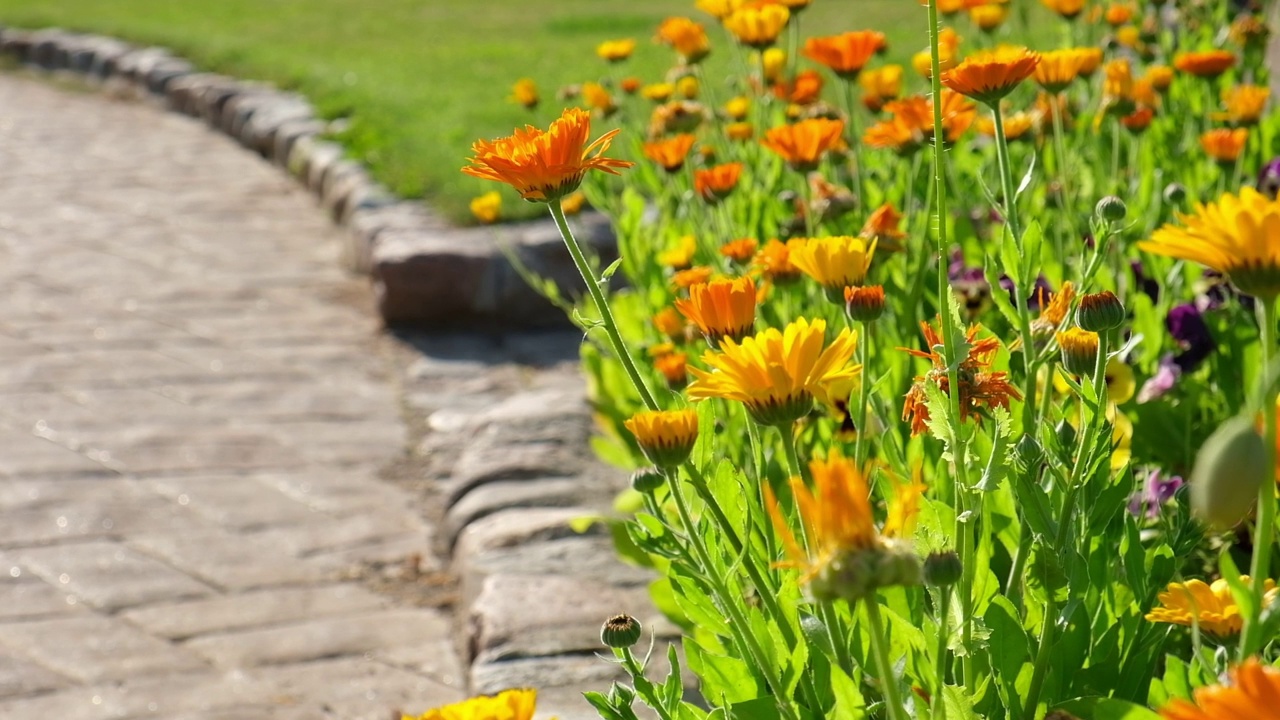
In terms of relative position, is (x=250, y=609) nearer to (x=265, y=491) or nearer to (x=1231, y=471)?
(x=265, y=491)

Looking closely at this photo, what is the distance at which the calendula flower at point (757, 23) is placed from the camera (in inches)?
92.5

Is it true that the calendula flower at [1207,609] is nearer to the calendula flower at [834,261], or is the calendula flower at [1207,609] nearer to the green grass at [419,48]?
the calendula flower at [834,261]

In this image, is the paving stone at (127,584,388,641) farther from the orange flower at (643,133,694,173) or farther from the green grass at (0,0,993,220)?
the green grass at (0,0,993,220)

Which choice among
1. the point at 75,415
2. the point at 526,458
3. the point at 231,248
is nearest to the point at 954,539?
the point at 526,458

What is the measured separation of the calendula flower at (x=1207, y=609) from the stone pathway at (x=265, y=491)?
1.10m

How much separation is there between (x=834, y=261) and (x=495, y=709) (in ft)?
2.20

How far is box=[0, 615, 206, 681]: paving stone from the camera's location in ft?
8.75

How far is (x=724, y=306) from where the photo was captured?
1.32m

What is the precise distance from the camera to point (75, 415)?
153 inches

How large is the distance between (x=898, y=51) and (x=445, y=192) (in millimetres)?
2457

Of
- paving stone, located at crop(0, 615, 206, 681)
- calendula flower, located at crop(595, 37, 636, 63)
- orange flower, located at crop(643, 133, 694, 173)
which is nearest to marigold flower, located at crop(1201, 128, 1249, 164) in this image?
orange flower, located at crop(643, 133, 694, 173)

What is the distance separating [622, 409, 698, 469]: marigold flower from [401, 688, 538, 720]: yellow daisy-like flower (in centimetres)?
27

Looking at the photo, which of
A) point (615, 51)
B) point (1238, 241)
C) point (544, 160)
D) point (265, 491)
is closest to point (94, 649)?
point (265, 491)

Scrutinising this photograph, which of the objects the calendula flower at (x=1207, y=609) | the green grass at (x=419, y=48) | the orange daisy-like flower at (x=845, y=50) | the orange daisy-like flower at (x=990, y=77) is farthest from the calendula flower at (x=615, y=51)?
the calendula flower at (x=1207, y=609)
